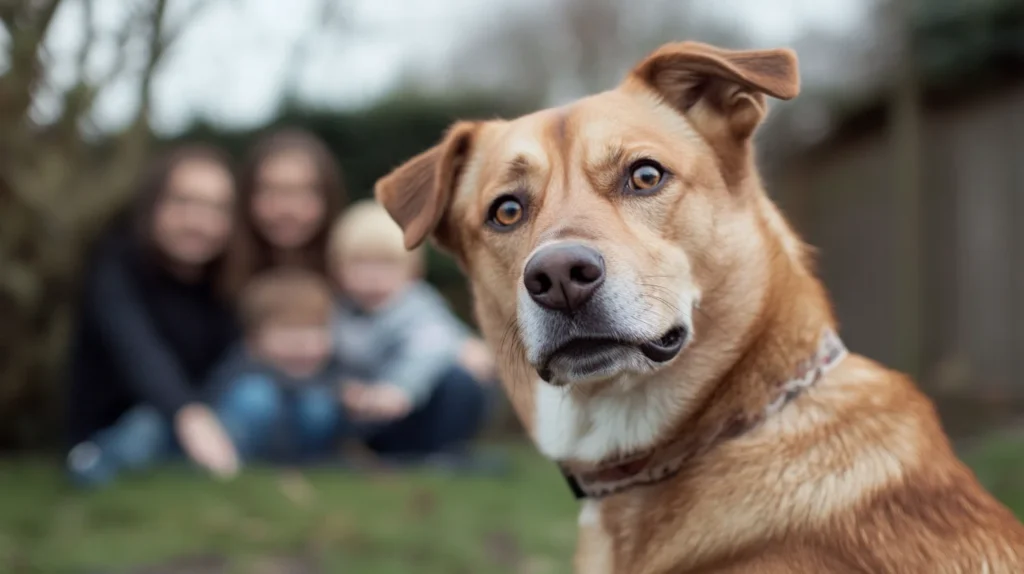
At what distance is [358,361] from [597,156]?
3.49 metres

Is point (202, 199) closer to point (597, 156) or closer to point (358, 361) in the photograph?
point (358, 361)

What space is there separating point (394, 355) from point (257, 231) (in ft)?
3.71

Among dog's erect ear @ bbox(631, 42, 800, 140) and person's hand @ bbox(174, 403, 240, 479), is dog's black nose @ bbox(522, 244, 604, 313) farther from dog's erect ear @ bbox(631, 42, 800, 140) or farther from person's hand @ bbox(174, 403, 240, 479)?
person's hand @ bbox(174, 403, 240, 479)

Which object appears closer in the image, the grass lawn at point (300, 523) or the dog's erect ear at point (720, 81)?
the dog's erect ear at point (720, 81)

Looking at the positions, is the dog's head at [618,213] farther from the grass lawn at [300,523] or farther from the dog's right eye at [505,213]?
the grass lawn at [300,523]

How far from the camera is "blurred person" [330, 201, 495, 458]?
5234 millimetres

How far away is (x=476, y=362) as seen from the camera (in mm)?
5523

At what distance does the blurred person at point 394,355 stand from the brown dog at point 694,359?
2.78 m

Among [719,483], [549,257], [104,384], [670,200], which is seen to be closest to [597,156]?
[670,200]

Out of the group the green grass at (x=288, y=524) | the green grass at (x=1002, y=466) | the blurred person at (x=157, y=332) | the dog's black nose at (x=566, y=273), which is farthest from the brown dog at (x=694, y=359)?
the blurred person at (x=157, y=332)

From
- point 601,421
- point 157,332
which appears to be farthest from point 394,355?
point 601,421

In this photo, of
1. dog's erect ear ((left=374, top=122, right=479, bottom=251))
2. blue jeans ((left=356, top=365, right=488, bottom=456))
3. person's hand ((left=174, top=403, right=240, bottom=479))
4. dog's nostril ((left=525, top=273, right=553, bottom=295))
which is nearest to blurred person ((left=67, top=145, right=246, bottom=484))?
person's hand ((left=174, top=403, right=240, bottom=479))

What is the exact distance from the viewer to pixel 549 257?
1.91m

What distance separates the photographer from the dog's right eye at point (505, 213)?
2365 mm
